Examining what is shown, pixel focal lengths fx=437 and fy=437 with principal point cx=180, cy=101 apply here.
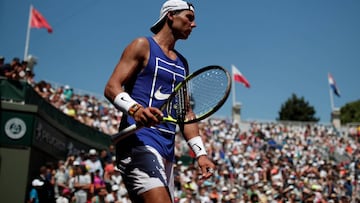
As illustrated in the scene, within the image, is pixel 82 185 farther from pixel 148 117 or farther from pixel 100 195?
pixel 148 117

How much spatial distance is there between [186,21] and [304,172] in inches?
651

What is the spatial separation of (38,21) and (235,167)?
13849mm

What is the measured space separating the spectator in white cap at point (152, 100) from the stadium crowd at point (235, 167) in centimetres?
49

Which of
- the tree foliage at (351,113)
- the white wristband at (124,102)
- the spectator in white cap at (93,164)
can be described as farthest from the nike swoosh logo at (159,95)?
the tree foliage at (351,113)

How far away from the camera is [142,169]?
3232 mm

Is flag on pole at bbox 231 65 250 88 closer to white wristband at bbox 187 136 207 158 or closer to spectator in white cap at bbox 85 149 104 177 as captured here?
spectator in white cap at bbox 85 149 104 177

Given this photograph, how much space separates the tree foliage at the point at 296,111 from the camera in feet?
222

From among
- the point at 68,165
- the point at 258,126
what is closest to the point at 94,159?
the point at 68,165

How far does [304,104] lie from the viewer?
226 feet

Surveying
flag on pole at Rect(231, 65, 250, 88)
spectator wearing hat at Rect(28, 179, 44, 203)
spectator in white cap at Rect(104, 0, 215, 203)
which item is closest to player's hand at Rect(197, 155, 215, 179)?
spectator in white cap at Rect(104, 0, 215, 203)

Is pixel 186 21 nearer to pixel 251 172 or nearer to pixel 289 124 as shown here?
pixel 251 172

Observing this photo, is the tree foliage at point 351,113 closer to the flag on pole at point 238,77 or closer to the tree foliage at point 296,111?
the tree foliage at point 296,111

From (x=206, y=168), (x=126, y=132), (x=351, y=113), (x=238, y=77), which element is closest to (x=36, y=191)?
(x=206, y=168)

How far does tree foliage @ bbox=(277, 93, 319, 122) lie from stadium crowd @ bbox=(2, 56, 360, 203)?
32569 millimetres
